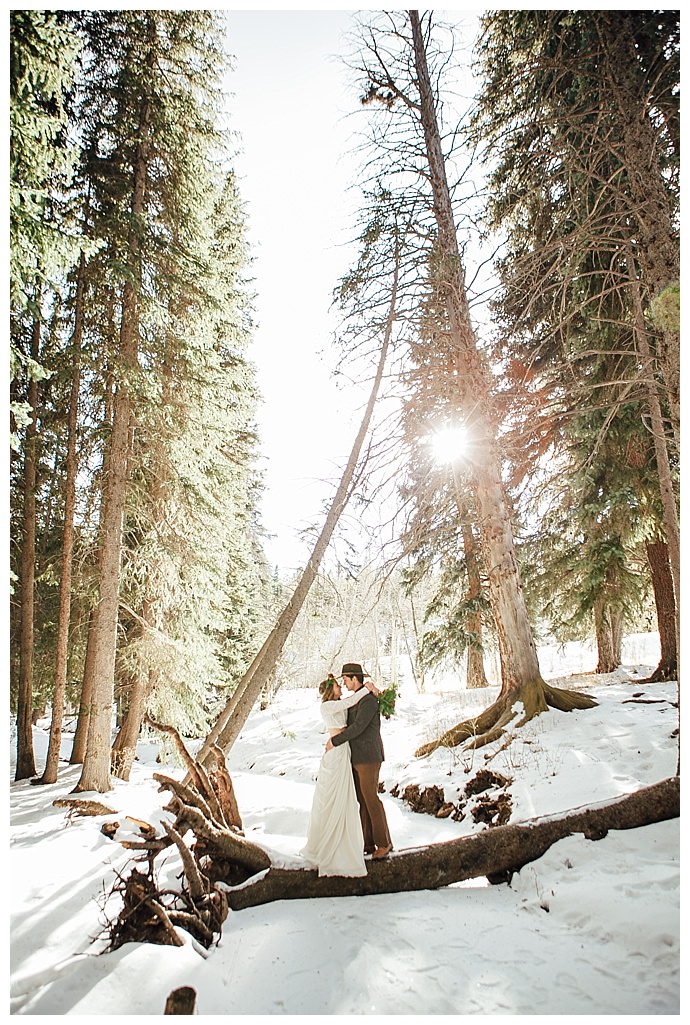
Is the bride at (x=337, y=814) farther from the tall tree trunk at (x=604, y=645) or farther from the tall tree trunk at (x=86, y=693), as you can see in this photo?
the tall tree trunk at (x=604, y=645)

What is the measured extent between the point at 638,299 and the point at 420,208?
15.8ft

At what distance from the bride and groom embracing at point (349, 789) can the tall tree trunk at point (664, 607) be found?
670cm

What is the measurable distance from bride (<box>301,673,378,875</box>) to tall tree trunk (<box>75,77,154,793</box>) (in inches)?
176

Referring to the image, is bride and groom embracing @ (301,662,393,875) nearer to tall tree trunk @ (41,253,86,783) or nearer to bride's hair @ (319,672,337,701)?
bride's hair @ (319,672,337,701)

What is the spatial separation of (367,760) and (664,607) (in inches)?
283

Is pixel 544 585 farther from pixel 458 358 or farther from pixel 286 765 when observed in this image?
pixel 286 765

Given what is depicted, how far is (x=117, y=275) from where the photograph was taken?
748cm

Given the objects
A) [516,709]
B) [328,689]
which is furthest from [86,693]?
[516,709]

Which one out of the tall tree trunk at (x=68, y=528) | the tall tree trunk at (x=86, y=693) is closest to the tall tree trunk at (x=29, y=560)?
the tall tree trunk at (x=68, y=528)

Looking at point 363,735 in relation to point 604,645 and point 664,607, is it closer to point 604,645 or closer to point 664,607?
point 664,607

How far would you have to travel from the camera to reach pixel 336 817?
175 inches

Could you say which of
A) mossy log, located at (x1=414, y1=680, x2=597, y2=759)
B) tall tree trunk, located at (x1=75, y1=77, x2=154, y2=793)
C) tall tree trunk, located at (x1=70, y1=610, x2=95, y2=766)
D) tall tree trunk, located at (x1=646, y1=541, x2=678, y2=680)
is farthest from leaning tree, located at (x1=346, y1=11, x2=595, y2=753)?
tall tree trunk, located at (x1=70, y1=610, x2=95, y2=766)
